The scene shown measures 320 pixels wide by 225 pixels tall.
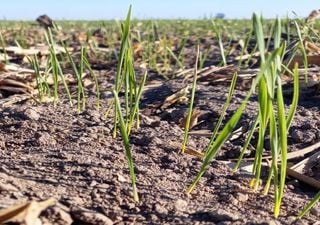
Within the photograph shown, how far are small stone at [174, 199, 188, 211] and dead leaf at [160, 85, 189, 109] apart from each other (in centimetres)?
92

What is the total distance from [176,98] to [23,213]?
120cm

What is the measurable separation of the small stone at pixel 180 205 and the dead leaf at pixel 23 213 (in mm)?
261

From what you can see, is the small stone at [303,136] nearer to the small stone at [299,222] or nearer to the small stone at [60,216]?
the small stone at [299,222]

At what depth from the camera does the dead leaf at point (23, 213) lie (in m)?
0.84

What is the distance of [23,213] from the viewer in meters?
0.84

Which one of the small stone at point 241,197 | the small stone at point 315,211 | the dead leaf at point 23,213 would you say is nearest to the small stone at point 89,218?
the dead leaf at point 23,213

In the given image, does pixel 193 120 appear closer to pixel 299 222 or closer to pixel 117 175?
pixel 117 175

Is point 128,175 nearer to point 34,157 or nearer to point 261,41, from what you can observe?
point 34,157

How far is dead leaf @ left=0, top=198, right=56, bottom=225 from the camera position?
0.84 metres

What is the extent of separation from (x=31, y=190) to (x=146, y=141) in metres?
0.45

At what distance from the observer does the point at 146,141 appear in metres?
1.42

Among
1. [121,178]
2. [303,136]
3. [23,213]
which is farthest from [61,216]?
[303,136]

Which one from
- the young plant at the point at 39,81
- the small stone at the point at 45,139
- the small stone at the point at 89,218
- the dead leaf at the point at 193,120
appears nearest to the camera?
the small stone at the point at 89,218

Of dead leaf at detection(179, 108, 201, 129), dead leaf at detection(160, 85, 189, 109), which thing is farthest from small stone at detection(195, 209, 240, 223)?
dead leaf at detection(160, 85, 189, 109)
